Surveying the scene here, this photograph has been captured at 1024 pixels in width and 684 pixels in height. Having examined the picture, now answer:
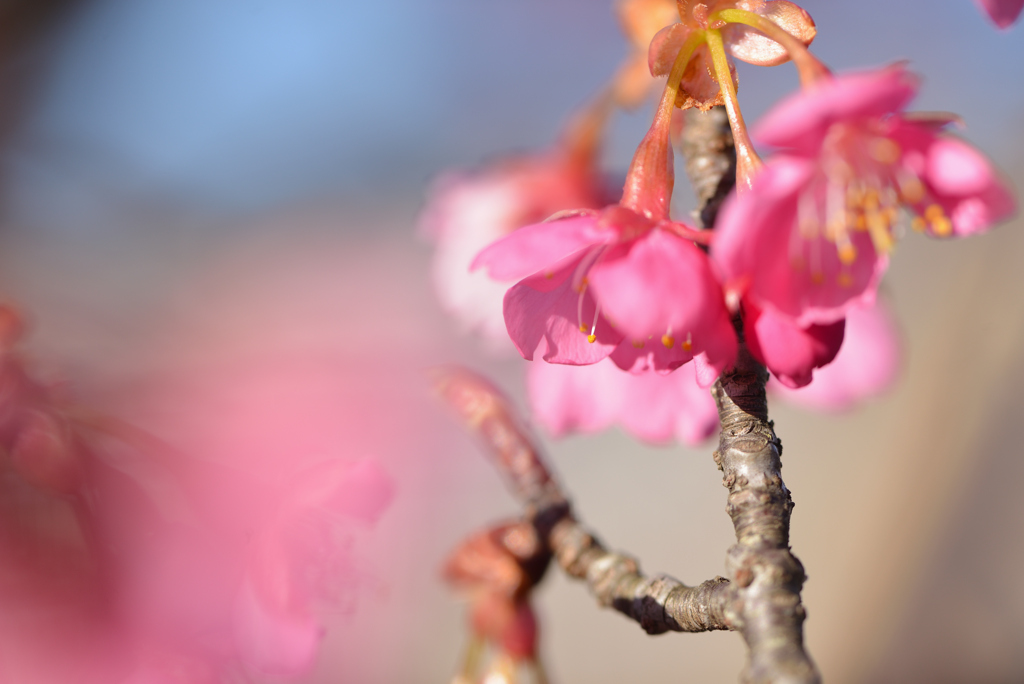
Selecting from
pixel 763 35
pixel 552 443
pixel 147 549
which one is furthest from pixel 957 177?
pixel 552 443

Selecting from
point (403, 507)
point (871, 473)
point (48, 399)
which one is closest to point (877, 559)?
point (871, 473)

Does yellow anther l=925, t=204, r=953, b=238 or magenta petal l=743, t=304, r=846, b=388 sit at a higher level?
yellow anther l=925, t=204, r=953, b=238

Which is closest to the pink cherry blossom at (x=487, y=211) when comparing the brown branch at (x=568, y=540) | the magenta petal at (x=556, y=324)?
the brown branch at (x=568, y=540)

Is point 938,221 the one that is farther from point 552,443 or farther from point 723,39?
point 552,443

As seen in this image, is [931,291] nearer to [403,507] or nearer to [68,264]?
[403,507]

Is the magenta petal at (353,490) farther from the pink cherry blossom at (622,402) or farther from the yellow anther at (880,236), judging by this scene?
the yellow anther at (880,236)

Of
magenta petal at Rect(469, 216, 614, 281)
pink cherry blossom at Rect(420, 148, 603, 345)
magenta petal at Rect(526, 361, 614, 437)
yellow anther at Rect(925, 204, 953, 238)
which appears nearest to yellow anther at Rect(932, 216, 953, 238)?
yellow anther at Rect(925, 204, 953, 238)

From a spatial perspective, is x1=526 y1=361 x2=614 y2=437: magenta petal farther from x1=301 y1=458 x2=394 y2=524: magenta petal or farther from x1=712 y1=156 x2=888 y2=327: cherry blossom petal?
x1=712 y1=156 x2=888 y2=327: cherry blossom petal
